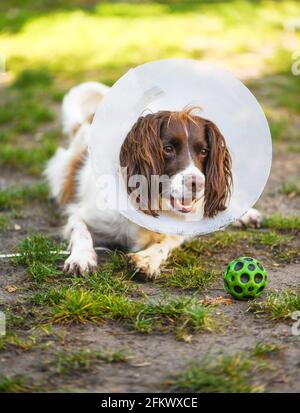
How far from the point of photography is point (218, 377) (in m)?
3.02

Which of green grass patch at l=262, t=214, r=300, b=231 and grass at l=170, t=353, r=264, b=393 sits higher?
grass at l=170, t=353, r=264, b=393

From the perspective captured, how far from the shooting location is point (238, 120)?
473 centimetres

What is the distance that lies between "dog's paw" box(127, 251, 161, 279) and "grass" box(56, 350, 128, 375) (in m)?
1.04

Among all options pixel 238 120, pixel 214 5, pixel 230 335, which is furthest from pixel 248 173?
pixel 214 5

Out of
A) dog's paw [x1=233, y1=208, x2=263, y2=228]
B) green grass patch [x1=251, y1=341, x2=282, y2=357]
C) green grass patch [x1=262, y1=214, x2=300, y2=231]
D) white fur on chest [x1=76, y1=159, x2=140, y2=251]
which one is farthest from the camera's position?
dog's paw [x1=233, y1=208, x2=263, y2=228]

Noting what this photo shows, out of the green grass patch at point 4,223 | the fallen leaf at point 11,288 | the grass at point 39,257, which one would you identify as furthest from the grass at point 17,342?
the green grass patch at point 4,223

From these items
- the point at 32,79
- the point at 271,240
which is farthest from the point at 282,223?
the point at 32,79

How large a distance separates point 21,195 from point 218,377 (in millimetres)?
3482

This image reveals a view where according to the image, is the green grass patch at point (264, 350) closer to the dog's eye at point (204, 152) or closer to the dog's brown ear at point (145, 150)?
the dog's brown ear at point (145, 150)

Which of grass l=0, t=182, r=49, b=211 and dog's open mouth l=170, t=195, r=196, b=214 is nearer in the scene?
dog's open mouth l=170, t=195, r=196, b=214

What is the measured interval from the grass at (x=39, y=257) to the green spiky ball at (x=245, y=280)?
1080 mm

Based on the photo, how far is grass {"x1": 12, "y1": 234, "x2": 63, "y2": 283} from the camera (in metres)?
4.32

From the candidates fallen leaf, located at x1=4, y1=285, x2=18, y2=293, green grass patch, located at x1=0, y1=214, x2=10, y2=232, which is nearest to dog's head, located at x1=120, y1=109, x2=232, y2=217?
fallen leaf, located at x1=4, y1=285, x2=18, y2=293

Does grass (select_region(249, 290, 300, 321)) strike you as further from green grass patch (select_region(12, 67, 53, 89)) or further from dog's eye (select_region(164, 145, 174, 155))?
green grass patch (select_region(12, 67, 53, 89))
